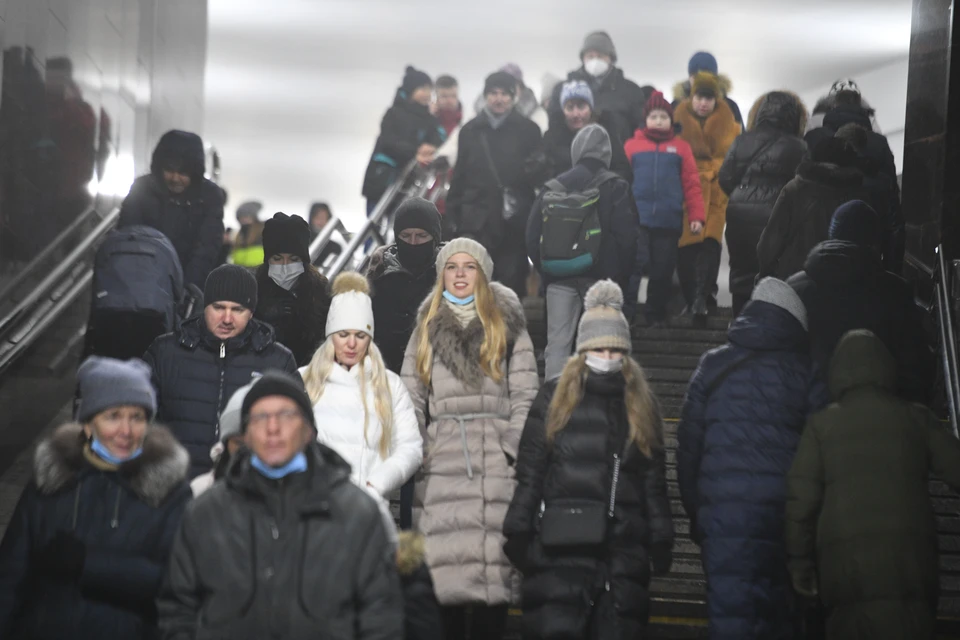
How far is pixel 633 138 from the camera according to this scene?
1323 cm

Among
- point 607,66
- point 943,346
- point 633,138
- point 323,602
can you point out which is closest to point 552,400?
point 323,602

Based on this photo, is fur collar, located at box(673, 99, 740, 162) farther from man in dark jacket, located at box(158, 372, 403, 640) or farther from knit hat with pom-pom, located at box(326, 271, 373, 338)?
man in dark jacket, located at box(158, 372, 403, 640)

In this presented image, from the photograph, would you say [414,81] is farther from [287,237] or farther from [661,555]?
[661,555]

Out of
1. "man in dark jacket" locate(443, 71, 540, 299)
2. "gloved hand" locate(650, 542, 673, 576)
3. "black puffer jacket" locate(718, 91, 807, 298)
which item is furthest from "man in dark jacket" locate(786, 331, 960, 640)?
"man in dark jacket" locate(443, 71, 540, 299)

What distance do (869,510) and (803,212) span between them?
3641 mm

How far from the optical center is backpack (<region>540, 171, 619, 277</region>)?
1103cm

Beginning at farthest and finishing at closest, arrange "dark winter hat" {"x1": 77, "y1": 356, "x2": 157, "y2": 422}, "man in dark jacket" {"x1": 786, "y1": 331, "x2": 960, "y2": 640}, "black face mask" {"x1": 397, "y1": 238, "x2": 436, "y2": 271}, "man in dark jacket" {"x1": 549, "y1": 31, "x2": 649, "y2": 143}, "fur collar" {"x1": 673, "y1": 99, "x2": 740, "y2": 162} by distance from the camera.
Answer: "man in dark jacket" {"x1": 549, "y1": 31, "x2": 649, "y2": 143} < "fur collar" {"x1": 673, "y1": 99, "x2": 740, "y2": 162} < "black face mask" {"x1": 397, "y1": 238, "x2": 436, "y2": 271} < "man in dark jacket" {"x1": 786, "y1": 331, "x2": 960, "y2": 640} < "dark winter hat" {"x1": 77, "y1": 356, "x2": 157, "y2": 422}

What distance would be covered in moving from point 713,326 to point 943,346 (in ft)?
5.48

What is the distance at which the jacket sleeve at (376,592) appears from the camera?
6.13 metres

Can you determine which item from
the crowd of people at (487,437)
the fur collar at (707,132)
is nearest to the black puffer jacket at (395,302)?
the crowd of people at (487,437)

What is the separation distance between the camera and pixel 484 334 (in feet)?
28.6

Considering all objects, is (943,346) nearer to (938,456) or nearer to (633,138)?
(633,138)

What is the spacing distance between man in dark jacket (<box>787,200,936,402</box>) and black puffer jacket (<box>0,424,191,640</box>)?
389 centimetres

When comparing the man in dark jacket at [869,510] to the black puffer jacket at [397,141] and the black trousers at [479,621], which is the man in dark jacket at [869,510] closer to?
the black trousers at [479,621]
